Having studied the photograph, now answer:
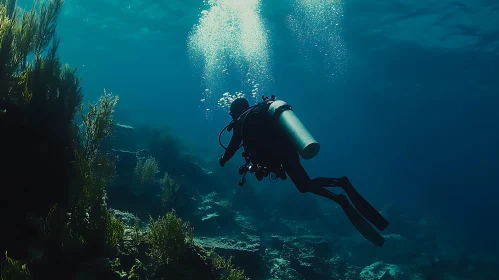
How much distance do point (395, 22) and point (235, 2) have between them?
520 inches

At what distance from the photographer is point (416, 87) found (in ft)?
140

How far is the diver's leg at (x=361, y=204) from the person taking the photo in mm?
5356

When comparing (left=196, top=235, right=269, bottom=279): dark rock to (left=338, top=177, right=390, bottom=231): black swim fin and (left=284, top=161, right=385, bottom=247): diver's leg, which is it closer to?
(left=284, top=161, right=385, bottom=247): diver's leg

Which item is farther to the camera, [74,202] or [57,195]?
[57,195]

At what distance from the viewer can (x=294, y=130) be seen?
5074 millimetres

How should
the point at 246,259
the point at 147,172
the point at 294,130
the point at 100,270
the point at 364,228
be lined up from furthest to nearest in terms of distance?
1. the point at 147,172
2. the point at 246,259
3. the point at 364,228
4. the point at 294,130
5. the point at 100,270

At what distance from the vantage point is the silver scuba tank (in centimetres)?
488

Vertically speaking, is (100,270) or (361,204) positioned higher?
(361,204)

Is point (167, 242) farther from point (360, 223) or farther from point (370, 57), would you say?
point (370, 57)

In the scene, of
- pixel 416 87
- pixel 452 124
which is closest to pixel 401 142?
pixel 452 124

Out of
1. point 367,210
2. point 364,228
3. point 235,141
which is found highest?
point 235,141

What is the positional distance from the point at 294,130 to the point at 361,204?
5.74 feet

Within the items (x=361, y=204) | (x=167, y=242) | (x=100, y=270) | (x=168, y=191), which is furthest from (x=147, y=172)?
(x=361, y=204)

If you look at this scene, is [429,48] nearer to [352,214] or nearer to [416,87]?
[416,87]
